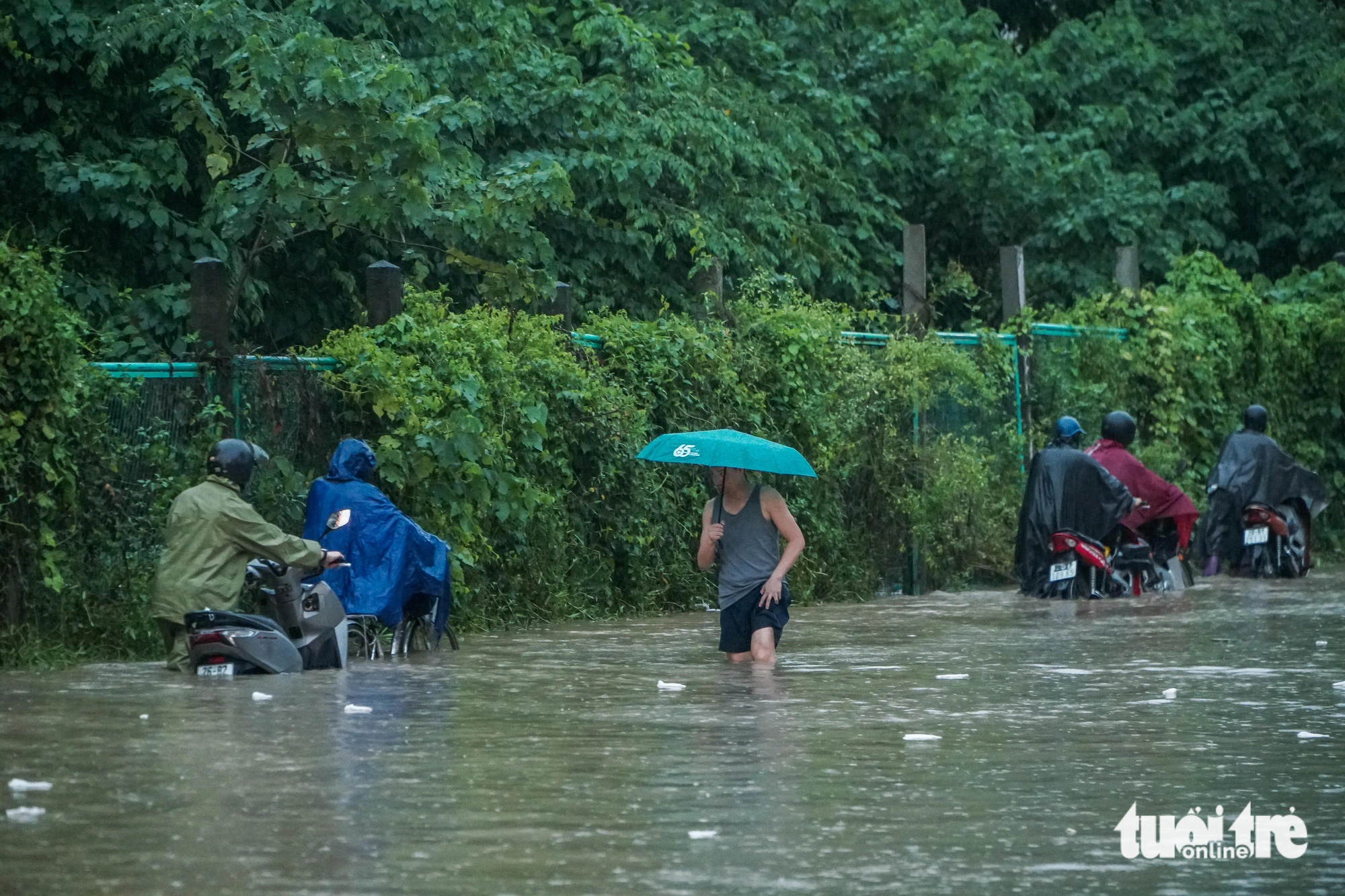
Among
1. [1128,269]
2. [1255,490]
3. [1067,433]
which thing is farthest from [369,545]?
[1128,269]

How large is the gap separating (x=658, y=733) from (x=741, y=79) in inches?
644

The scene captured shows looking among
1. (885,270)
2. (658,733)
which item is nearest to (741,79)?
(885,270)

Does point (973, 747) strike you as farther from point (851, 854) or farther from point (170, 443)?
point (170, 443)

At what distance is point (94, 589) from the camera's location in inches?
528

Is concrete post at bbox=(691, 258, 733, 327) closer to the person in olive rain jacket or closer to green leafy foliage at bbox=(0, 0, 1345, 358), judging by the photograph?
green leafy foliage at bbox=(0, 0, 1345, 358)

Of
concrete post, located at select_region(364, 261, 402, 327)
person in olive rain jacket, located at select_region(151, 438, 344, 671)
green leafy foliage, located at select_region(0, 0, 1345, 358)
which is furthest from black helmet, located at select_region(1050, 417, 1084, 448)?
person in olive rain jacket, located at select_region(151, 438, 344, 671)

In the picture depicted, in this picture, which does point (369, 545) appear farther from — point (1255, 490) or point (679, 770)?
Answer: point (1255, 490)

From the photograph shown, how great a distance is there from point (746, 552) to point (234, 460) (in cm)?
309

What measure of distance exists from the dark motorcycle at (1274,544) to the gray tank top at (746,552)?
915 cm

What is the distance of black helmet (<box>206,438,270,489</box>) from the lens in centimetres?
1298

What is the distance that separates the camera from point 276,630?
12508 millimetres

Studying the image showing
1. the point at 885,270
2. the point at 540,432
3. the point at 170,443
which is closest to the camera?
the point at 170,443

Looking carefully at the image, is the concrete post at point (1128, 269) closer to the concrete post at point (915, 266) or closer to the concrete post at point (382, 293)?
the concrete post at point (915, 266)

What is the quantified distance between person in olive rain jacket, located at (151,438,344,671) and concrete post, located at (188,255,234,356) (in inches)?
63.6
